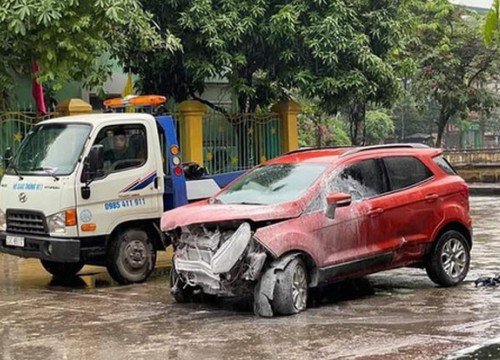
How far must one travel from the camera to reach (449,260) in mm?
10656

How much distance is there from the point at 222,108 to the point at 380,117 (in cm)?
3238

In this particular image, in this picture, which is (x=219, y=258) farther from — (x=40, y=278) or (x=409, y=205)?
(x=40, y=278)

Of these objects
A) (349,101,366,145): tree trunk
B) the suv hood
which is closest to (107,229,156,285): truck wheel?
the suv hood

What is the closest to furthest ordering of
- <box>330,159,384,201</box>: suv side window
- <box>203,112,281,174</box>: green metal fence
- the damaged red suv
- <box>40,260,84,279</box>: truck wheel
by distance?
the damaged red suv, <box>330,159,384,201</box>: suv side window, <box>40,260,84,279</box>: truck wheel, <box>203,112,281,174</box>: green metal fence

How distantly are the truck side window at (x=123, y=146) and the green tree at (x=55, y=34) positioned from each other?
2234 mm

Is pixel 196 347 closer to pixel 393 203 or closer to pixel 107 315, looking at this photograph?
pixel 107 315

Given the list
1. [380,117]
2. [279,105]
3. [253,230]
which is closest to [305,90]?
[279,105]

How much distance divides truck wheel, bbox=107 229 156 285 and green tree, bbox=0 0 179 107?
10.9ft

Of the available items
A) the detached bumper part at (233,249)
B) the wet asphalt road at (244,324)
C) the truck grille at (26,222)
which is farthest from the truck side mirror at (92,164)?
the detached bumper part at (233,249)

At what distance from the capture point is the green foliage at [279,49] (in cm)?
1703

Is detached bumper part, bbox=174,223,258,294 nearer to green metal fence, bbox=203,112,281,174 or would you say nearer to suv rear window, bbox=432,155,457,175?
suv rear window, bbox=432,155,457,175

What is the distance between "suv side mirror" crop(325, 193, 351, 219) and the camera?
920 centimetres

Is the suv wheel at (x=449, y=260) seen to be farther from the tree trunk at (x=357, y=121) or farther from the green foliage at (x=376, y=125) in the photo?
the green foliage at (x=376, y=125)

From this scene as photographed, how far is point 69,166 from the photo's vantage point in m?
11.0
